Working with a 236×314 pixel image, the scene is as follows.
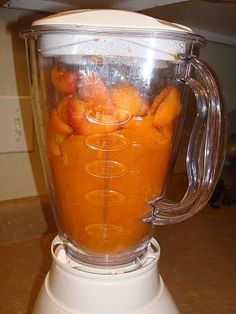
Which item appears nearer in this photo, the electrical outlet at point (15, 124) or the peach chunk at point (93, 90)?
the peach chunk at point (93, 90)

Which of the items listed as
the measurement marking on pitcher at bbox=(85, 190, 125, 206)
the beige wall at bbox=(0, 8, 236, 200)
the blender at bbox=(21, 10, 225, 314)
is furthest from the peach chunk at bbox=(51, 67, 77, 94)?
the beige wall at bbox=(0, 8, 236, 200)

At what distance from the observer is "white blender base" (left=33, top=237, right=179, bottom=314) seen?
38 cm

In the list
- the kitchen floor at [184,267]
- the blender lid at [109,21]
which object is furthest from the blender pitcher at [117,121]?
the kitchen floor at [184,267]

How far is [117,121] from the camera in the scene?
37cm

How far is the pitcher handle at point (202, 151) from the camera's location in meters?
0.37

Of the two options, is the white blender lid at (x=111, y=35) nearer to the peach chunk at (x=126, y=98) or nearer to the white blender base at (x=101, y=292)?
the peach chunk at (x=126, y=98)

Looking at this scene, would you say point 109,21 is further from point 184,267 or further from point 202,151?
point 184,267

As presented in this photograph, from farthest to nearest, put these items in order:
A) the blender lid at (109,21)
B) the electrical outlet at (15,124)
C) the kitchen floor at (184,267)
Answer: the electrical outlet at (15,124), the kitchen floor at (184,267), the blender lid at (109,21)

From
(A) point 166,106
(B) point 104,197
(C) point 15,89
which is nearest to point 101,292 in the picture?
(B) point 104,197

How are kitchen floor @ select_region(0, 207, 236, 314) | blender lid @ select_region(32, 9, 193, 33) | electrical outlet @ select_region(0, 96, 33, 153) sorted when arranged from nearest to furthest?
1. blender lid @ select_region(32, 9, 193, 33)
2. kitchen floor @ select_region(0, 207, 236, 314)
3. electrical outlet @ select_region(0, 96, 33, 153)

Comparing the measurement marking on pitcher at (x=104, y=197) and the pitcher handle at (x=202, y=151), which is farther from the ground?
the pitcher handle at (x=202, y=151)

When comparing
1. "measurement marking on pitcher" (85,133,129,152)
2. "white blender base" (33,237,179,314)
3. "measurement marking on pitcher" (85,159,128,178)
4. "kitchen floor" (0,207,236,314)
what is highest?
"measurement marking on pitcher" (85,133,129,152)

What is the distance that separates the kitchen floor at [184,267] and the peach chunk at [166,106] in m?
0.31

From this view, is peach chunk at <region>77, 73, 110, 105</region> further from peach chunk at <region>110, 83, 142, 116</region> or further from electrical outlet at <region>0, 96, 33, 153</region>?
electrical outlet at <region>0, 96, 33, 153</region>
